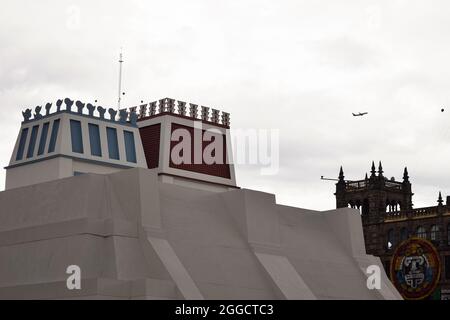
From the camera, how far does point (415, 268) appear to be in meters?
116

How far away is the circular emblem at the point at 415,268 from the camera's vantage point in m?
115

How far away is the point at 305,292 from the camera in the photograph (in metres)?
48.3

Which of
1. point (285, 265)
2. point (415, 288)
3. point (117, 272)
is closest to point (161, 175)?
point (285, 265)

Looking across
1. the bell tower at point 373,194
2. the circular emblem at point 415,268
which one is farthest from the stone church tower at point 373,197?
the circular emblem at point 415,268

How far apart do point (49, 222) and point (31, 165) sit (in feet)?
28.2

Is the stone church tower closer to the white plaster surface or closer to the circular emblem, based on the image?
the circular emblem

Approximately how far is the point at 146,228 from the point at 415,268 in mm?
76769

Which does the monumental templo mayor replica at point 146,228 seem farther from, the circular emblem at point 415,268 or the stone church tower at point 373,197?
the stone church tower at point 373,197

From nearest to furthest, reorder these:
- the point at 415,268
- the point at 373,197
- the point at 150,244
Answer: the point at 150,244 → the point at 415,268 → the point at 373,197

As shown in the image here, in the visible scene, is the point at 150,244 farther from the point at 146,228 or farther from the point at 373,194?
the point at 373,194

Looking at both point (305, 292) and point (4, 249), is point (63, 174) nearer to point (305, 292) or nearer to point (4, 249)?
point (4, 249)

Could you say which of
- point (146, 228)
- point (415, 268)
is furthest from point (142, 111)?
point (415, 268)

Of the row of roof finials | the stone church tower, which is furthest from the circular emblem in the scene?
the row of roof finials
